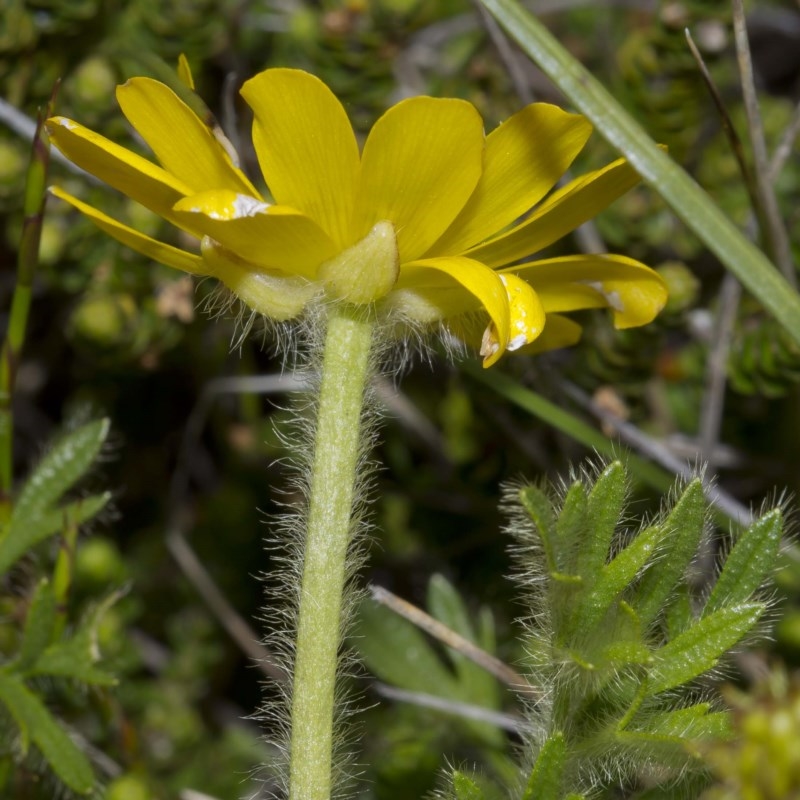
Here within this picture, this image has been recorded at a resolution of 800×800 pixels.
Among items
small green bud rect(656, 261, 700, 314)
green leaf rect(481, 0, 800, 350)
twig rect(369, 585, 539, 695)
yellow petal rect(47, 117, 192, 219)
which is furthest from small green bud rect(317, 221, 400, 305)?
small green bud rect(656, 261, 700, 314)

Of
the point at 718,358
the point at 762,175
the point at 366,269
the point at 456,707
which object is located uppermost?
the point at 762,175

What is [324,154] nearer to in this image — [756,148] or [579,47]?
[756,148]

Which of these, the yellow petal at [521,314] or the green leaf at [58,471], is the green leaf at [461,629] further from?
the yellow petal at [521,314]

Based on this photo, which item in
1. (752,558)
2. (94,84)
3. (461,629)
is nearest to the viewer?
(752,558)

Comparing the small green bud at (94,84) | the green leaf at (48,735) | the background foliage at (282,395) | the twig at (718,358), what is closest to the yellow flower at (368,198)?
the background foliage at (282,395)

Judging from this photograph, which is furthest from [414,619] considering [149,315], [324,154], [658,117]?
[658,117]

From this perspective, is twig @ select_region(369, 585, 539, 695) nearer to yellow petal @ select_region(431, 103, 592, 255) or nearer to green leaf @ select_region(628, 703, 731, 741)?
green leaf @ select_region(628, 703, 731, 741)

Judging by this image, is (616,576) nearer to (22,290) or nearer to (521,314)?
(521,314)

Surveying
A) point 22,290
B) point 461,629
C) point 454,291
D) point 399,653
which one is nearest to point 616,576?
point 454,291
